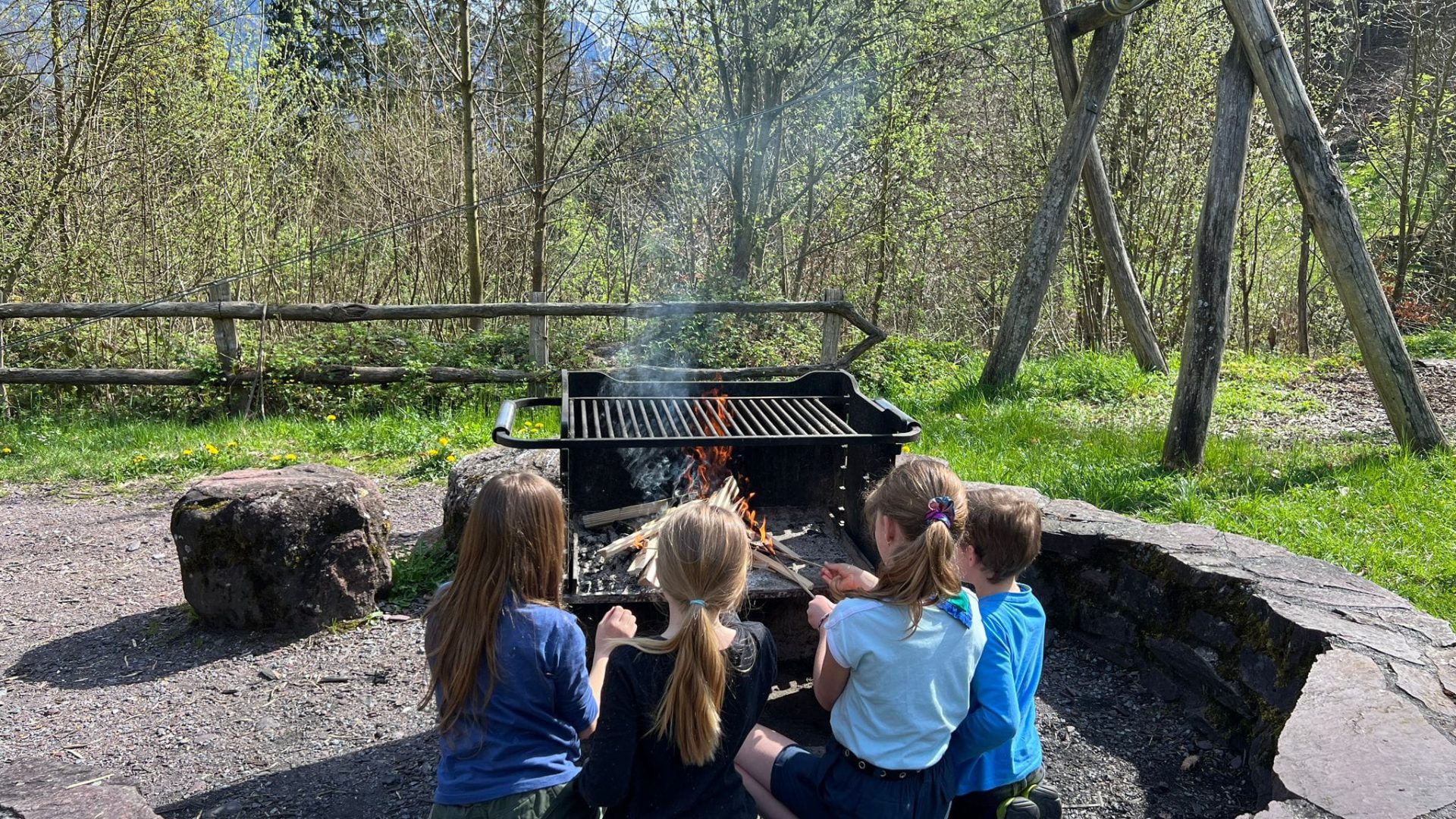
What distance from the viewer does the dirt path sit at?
2.90 meters

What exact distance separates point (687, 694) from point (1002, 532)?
90 cm

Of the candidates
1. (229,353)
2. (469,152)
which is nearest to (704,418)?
(229,353)

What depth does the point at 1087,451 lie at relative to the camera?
589cm

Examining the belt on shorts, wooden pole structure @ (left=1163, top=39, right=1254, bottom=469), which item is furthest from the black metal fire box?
wooden pole structure @ (left=1163, top=39, right=1254, bottom=469)

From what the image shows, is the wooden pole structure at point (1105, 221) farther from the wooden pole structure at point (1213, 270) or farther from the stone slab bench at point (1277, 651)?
the stone slab bench at point (1277, 651)

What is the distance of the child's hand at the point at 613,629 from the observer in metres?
2.38

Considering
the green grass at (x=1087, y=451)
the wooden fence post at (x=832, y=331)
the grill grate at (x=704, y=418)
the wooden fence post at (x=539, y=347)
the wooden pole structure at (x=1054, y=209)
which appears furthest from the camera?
the wooden fence post at (x=832, y=331)

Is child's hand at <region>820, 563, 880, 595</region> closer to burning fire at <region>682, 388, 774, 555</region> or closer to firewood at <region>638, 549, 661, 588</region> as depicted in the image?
firewood at <region>638, 549, 661, 588</region>

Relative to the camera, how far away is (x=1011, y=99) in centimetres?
1130

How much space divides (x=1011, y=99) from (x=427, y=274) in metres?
7.08

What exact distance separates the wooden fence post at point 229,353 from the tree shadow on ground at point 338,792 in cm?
555

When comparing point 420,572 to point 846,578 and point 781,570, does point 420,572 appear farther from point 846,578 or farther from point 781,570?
point 846,578

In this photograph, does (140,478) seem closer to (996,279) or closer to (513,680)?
(513,680)

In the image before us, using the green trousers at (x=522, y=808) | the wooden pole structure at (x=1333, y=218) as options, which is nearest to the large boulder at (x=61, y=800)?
the green trousers at (x=522, y=808)
